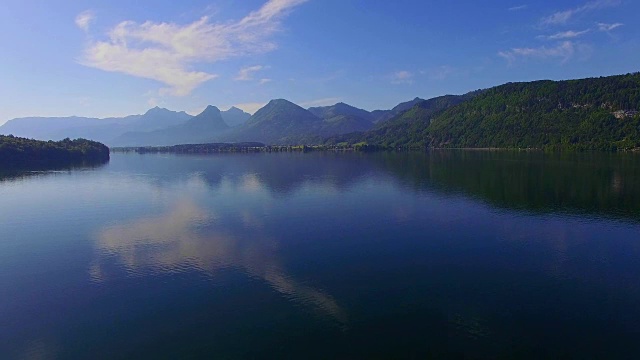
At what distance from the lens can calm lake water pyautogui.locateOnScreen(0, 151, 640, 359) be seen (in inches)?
1104

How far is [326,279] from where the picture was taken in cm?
3847

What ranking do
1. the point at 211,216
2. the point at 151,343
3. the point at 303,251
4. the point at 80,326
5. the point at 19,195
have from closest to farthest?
the point at 151,343
the point at 80,326
the point at 303,251
the point at 211,216
the point at 19,195

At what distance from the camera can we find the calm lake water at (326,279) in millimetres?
28047

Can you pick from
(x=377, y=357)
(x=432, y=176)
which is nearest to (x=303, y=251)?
(x=377, y=357)

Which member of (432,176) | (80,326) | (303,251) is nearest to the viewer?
(80,326)

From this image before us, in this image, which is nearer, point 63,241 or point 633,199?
point 63,241

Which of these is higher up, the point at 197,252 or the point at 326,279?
the point at 197,252

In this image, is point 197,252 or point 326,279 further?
point 197,252

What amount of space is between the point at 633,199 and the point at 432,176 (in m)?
51.2

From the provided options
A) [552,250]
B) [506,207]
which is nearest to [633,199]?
[506,207]

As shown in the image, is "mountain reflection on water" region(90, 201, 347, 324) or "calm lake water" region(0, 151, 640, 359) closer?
"calm lake water" region(0, 151, 640, 359)

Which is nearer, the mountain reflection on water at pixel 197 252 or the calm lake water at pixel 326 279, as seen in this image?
the calm lake water at pixel 326 279

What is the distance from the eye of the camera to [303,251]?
47.4 m

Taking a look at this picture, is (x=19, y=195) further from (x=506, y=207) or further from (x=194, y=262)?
(x=506, y=207)
